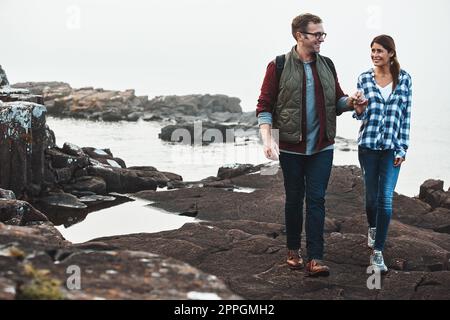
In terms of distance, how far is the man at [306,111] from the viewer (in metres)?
6.24

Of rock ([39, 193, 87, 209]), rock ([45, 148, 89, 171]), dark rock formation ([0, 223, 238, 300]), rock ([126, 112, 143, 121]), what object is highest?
dark rock formation ([0, 223, 238, 300])

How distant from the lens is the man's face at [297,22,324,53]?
616 centimetres

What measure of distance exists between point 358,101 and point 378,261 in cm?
189

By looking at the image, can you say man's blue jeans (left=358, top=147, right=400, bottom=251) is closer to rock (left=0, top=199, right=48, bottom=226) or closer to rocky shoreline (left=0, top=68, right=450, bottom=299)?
rocky shoreline (left=0, top=68, right=450, bottom=299)

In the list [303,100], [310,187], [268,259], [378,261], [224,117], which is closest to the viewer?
[303,100]

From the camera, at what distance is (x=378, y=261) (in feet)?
23.3

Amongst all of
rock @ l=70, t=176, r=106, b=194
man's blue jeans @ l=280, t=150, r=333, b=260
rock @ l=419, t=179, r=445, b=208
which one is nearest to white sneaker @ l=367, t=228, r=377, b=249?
man's blue jeans @ l=280, t=150, r=333, b=260

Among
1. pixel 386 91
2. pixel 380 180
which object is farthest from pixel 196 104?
pixel 380 180

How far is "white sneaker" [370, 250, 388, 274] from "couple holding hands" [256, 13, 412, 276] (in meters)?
0.01

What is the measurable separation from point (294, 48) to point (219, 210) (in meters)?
5.91

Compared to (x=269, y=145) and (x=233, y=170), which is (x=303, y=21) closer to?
(x=269, y=145)
